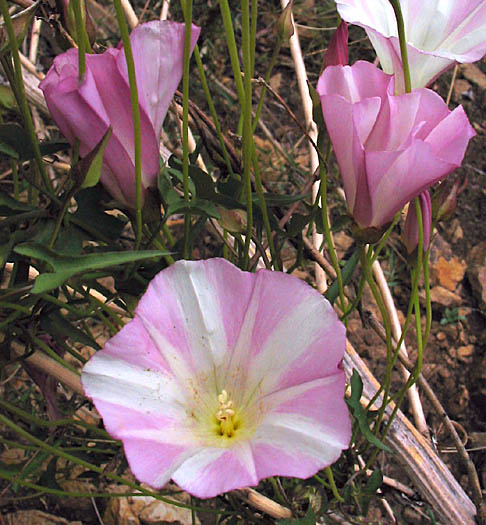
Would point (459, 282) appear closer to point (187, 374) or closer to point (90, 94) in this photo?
point (187, 374)

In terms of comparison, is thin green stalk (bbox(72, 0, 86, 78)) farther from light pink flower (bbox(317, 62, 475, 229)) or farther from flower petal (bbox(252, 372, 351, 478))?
flower petal (bbox(252, 372, 351, 478))

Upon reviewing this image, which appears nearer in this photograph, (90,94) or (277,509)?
(90,94)

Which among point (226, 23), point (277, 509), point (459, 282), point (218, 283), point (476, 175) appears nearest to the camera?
point (226, 23)

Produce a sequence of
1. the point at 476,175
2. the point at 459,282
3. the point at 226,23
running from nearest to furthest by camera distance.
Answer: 1. the point at 226,23
2. the point at 459,282
3. the point at 476,175

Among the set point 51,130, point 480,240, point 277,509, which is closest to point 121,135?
point 277,509

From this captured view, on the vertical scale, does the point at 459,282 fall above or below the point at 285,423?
below

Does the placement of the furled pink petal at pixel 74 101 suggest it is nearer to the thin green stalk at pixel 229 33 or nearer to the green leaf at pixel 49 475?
the thin green stalk at pixel 229 33

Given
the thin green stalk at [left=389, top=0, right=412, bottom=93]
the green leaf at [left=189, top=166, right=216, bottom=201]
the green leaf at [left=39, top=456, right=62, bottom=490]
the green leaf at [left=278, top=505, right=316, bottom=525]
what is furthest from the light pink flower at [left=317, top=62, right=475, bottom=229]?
the green leaf at [left=39, top=456, right=62, bottom=490]
